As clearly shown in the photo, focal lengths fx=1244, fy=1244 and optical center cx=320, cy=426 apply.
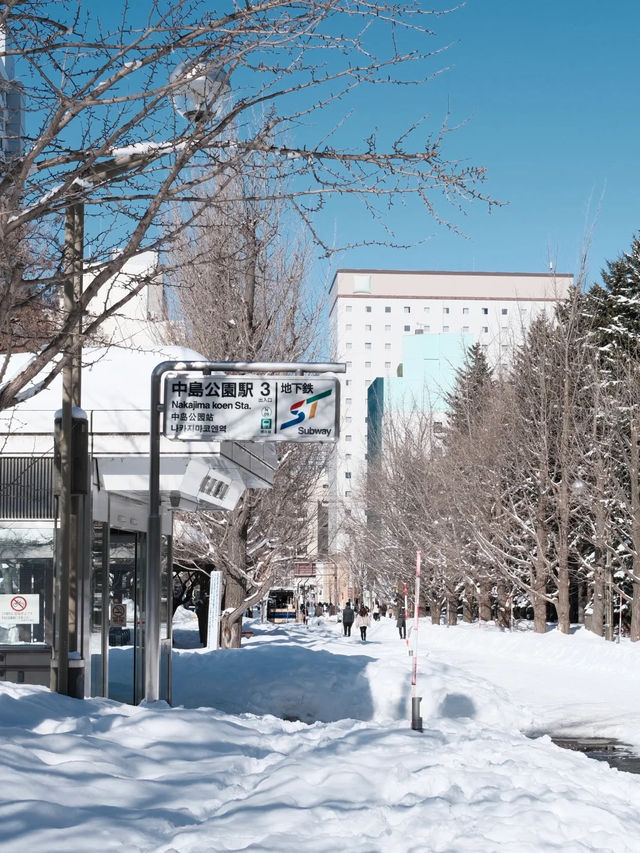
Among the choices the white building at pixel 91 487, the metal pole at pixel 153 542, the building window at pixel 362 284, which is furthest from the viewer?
the building window at pixel 362 284

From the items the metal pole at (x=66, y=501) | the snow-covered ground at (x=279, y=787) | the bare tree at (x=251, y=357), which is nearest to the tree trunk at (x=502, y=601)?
the bare tree at (x=251, y=357)

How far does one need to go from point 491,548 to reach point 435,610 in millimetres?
17469

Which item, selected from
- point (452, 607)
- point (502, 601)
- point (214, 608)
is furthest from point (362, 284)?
point (214, 608)

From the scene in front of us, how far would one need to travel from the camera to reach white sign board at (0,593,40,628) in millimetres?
11922

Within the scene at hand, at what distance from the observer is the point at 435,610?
5950cm

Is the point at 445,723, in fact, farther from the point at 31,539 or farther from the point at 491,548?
the point at 491,548

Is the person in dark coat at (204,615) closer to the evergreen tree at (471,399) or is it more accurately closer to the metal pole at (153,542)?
the evergreen tree at (471,399)

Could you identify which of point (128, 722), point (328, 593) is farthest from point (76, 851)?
point (328, 593)

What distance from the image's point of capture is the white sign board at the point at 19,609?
11922 millimetres

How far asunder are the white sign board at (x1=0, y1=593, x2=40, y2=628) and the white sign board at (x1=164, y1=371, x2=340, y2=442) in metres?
2.14

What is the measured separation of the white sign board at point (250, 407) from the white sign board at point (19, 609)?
7.04ft

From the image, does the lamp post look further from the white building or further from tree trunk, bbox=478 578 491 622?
tree trunk, bbox=478 578 491 622

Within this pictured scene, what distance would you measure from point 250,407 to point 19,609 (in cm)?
302

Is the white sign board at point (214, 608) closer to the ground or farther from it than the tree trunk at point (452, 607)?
farther from it
